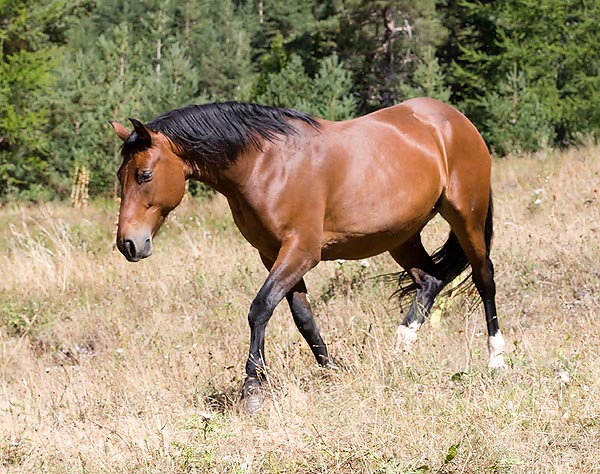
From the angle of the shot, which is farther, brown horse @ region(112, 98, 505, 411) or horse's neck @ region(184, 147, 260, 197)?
horse's neck @ region(184, 147, 260, 197)

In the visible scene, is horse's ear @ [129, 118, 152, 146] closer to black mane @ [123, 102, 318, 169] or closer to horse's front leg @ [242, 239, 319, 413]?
black mane @ [123, 102, 318, 169]

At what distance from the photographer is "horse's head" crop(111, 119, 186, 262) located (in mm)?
3887

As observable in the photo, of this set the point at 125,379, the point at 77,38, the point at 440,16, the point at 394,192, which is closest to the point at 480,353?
the point at 394,192

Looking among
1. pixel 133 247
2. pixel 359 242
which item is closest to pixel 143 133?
pixel 133 247

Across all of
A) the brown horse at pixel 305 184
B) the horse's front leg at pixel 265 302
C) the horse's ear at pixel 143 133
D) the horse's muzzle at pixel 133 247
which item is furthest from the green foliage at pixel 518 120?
the horse's muzzle at pixel 133 247

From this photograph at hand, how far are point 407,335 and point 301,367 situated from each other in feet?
2.51

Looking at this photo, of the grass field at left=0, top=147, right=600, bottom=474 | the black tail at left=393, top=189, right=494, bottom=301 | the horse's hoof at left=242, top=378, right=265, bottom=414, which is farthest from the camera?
the black tail at left=393, top=189, right=494, bottom=301

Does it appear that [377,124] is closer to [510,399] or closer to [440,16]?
[510,399]

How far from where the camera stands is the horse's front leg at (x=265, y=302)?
13.3 ft

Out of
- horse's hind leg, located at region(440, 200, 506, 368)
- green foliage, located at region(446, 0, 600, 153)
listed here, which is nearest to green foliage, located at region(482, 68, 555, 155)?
green foliage, located at region(446, 0, 600, 153)

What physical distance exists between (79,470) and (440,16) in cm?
2618

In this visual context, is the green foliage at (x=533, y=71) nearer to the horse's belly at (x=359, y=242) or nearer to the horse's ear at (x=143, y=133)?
the horse's belly at (x=359, y=242)

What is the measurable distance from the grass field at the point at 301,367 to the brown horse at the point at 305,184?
14.3 inches

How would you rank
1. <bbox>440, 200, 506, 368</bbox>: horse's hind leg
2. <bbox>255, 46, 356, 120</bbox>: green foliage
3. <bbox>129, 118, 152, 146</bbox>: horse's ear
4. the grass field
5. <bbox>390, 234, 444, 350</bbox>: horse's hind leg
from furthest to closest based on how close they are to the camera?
<bbox>255, 46, 356, 120</bbox>: green foliage, <bbox>390, 234, 444, 350</bbox>: horse's hind leg, <bbox>440, 200, 506, 368</bbox>: horse's hind leg, <bbox>129, 118, 152, 146</bbox>: horse's ear, the grass field
